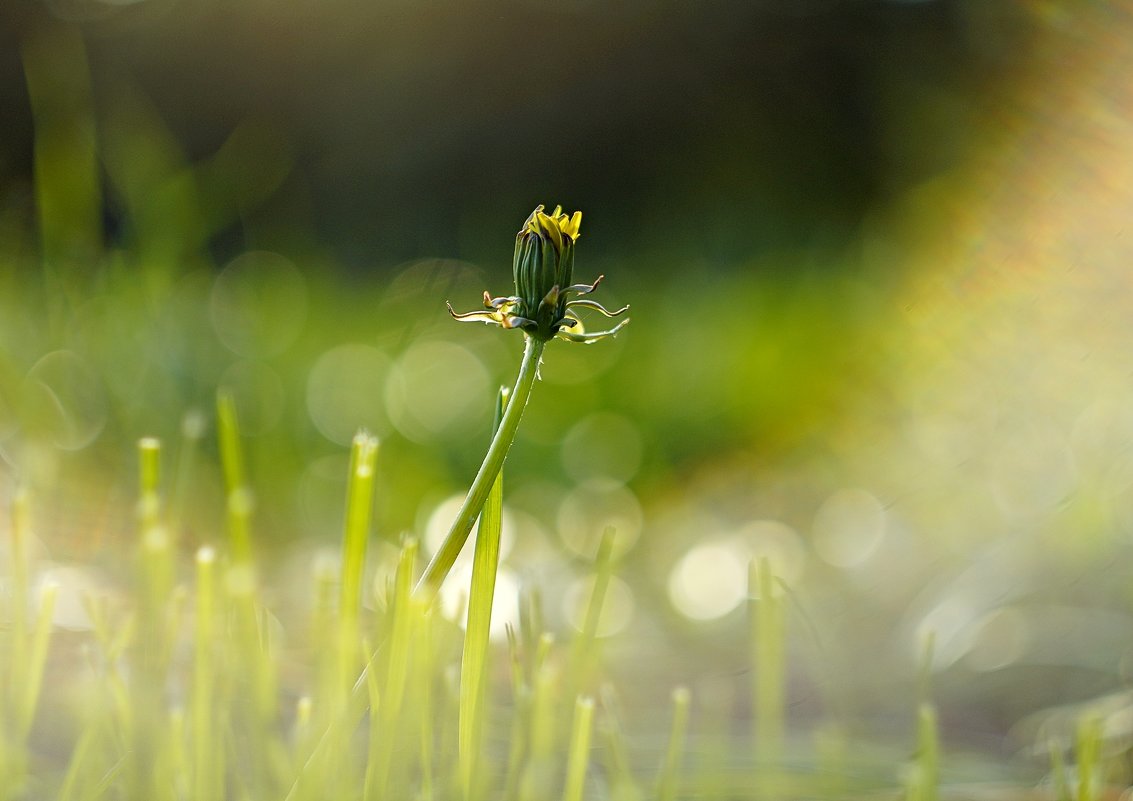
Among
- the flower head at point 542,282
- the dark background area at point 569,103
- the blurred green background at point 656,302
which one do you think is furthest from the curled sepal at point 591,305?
the dark background area at point 569,103

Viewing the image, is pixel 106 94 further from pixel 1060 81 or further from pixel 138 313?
pixel 1060 81

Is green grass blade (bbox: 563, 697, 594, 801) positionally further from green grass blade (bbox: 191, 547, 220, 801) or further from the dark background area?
the dark background area

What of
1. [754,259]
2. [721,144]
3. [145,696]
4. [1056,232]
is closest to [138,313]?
[145,696]

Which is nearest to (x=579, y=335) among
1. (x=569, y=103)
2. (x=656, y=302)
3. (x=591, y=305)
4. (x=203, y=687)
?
(x=591, y=305)

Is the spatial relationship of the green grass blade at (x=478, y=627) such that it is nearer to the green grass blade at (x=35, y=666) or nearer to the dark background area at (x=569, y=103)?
the green grass blade at (x=35, y=666)

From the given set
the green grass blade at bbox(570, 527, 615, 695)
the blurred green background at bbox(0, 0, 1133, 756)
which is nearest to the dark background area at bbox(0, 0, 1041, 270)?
the blurred green background at bbox(0, 0, 1133, 756)
